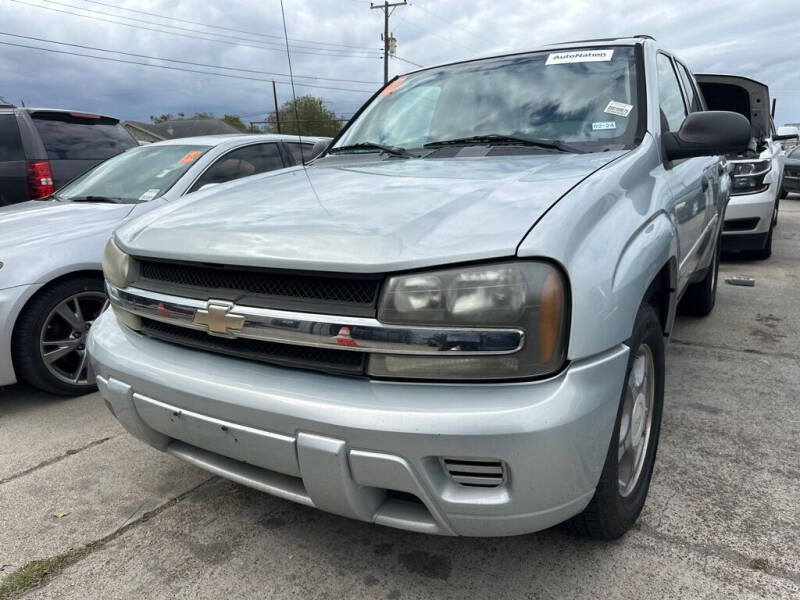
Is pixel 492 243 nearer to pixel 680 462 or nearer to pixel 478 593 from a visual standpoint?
pixel 478 593

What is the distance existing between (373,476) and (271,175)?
5.27 feet

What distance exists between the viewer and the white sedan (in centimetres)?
318

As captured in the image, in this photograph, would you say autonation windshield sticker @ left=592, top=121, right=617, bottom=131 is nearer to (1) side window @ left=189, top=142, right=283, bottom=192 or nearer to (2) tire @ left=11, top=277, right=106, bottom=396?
(1) side window @ left=189, top=142, right=283, bottom=192

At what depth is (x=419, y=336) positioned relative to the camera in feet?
4.82

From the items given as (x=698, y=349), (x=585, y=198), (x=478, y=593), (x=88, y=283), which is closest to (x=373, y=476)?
(x=478, y=593)

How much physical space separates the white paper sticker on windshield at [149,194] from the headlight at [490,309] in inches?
114

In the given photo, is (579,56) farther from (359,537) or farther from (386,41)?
(386,41)

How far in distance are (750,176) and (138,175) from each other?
5.99m

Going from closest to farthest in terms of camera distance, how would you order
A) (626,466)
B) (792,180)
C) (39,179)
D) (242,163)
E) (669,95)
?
(626,466), (669,95), (242,163), (39,179), (792,180)

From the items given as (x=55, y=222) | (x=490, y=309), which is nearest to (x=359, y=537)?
(x=490, y=309)

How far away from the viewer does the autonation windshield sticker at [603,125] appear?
7.87ft

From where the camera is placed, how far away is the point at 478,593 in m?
1.80

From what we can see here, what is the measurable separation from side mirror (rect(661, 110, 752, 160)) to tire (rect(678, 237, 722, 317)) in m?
2.11

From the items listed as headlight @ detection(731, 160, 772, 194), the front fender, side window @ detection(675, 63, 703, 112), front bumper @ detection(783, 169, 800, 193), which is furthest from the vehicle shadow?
front bumper @ detection(783, 169, 800, 193)
